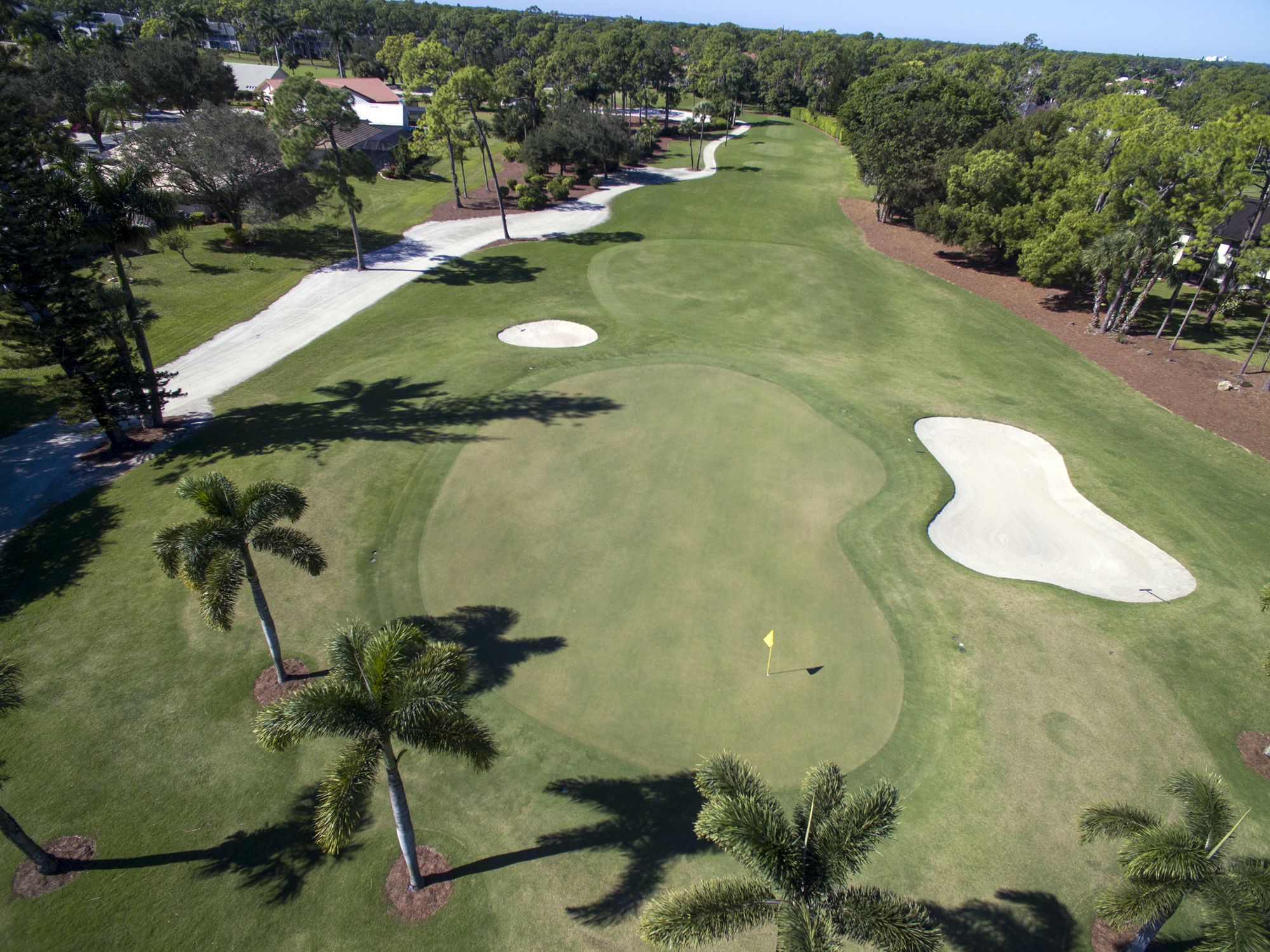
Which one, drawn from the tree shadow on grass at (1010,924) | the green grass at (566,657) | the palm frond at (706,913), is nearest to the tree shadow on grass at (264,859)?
the green grass at (566,657)

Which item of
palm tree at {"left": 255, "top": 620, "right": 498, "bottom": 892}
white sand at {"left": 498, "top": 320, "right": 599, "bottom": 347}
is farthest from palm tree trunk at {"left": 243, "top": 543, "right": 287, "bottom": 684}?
white sand at {"left": 498, "top": 320, "right": 599, "bottom": 347}

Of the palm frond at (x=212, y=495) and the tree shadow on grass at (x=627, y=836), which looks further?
the palm frond at (x=212, y=495)

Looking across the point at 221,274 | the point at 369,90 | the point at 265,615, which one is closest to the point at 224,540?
the point at 265,615

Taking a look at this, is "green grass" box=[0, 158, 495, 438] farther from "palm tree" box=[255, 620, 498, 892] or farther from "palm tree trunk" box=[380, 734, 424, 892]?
"palm tree trunk" box=[380, 734, 424, 892]

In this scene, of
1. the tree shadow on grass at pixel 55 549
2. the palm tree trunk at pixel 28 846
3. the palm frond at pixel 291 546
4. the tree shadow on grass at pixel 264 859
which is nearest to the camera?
the palm tree trunk at pixel 28 846

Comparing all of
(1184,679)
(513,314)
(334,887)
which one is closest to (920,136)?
(513,314)

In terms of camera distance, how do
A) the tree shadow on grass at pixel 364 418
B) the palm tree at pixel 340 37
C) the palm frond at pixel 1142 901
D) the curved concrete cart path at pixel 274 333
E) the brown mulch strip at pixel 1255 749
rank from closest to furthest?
1. the palm frond at pixel 1142 901
2. the brown mulch strip at pixel 1255 749
3. the curved concrete cart path at pixel 274 333
4. the tree shadow on grass at pixel 364 418
5. the palm tree at pixel 340 37

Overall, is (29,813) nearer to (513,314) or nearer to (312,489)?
(312,489)

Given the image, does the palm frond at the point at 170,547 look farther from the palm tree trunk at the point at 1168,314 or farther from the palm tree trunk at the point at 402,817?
the palm tree trunk at the point at 1168,314
